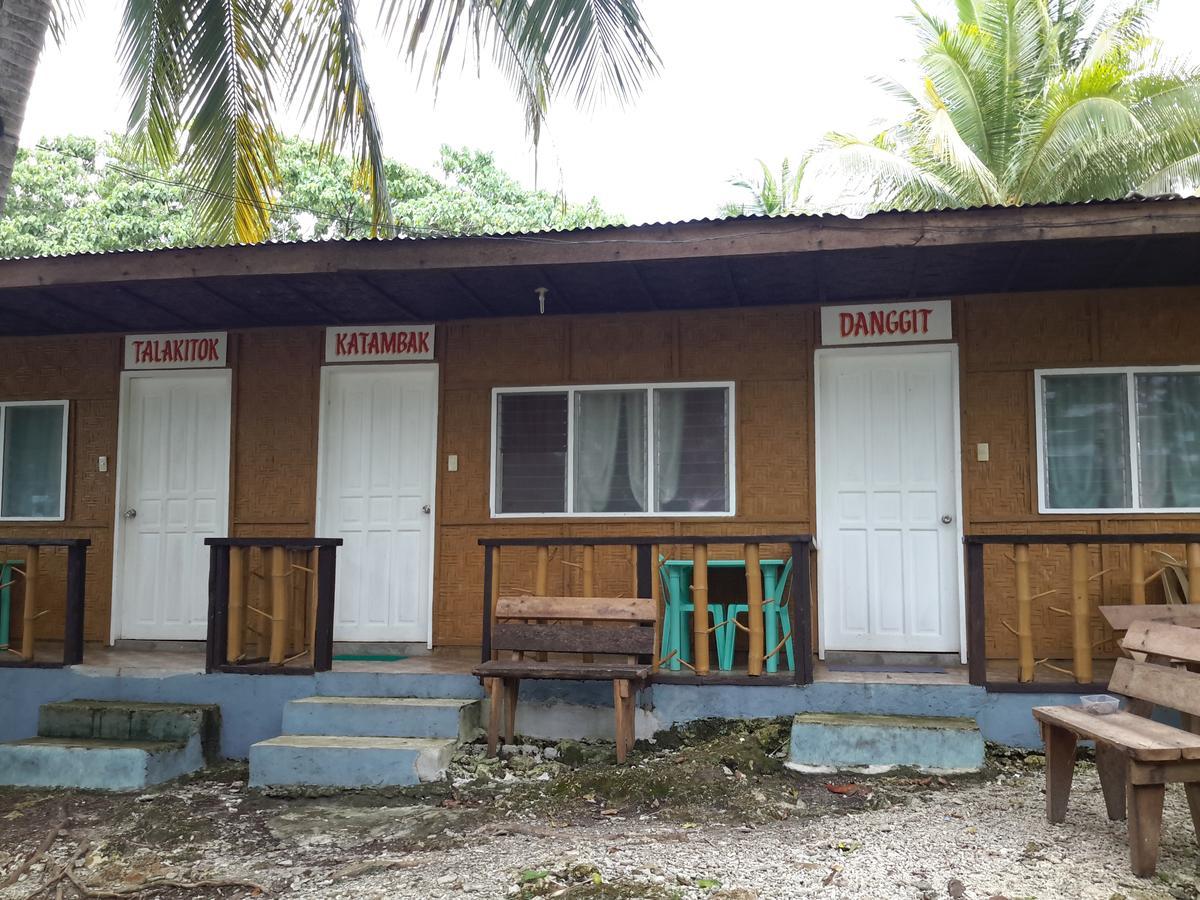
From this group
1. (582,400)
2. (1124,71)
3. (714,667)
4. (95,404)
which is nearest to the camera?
(714,667)

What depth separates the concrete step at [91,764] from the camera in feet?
19.3

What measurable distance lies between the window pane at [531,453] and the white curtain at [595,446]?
0.38 feet

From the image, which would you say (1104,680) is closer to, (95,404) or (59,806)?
(59,806)

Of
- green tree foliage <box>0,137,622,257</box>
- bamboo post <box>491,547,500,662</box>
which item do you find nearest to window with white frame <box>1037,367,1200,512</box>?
bamboo post <box>491,547,500,662</box>

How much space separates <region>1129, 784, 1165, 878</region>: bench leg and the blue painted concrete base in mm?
1823

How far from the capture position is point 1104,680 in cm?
586

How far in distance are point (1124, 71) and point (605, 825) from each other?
12963 mm

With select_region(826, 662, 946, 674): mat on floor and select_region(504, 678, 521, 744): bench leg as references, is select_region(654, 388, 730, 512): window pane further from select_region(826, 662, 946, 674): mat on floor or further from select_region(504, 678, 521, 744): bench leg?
select_region(504, 678, 521, 744): bench leg

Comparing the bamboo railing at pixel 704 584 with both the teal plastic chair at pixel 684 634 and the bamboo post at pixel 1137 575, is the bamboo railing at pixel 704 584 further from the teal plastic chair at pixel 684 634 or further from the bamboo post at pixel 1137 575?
the bamboo post at pixel 1137 575

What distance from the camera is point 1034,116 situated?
1418 cm

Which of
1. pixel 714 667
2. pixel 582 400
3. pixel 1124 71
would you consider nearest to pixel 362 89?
pixel 582 400

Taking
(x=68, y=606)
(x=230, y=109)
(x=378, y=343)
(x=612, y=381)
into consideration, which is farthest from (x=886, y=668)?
(x=230, y=109)

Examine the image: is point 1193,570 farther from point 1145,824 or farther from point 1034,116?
point 1034,116

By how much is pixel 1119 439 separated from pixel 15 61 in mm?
→ 6722
